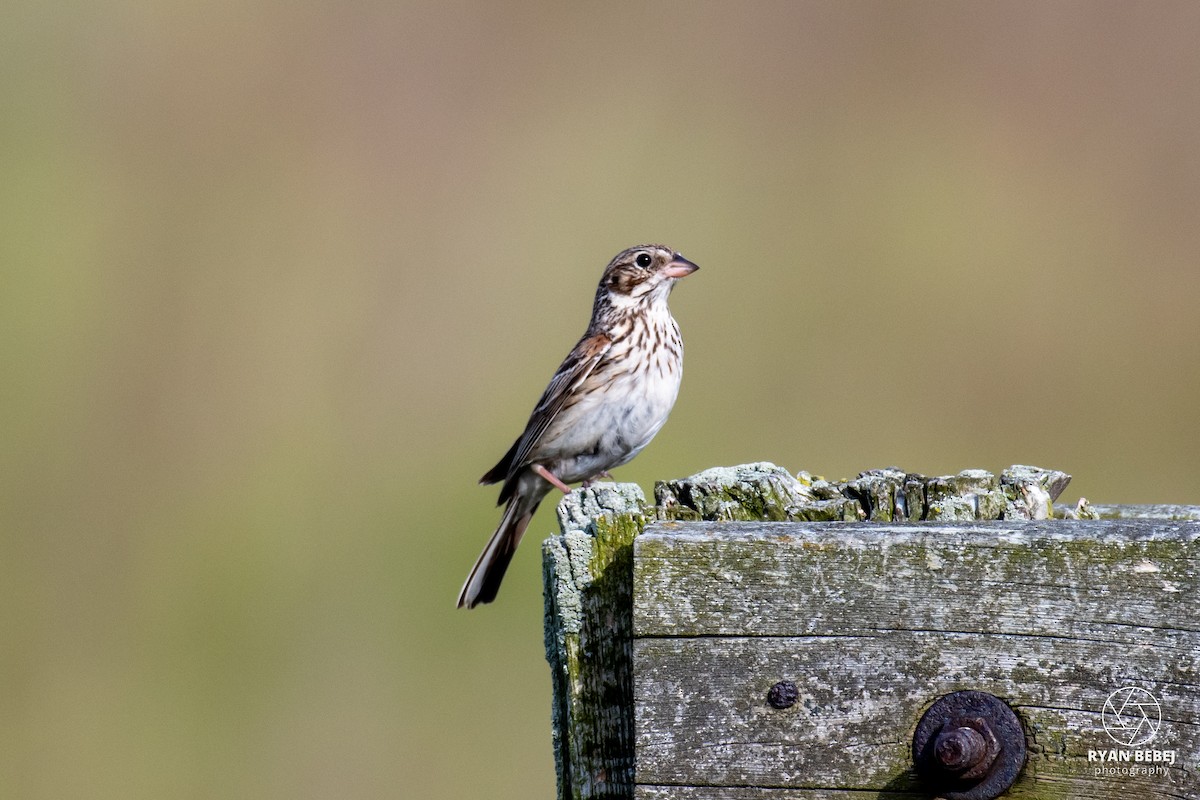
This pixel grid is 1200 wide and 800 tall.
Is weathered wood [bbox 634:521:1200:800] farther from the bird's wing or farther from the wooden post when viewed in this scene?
the bird's wing

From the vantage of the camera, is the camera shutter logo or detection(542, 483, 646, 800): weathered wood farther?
detection(542, 483, 646, 800): weathered wood

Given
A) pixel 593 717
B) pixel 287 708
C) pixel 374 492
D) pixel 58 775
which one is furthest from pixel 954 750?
pixel 374 492

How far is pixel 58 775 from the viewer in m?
6.54

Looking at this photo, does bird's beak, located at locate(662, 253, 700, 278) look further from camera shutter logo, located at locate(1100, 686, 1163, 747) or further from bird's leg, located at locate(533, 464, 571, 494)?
camera shutter logo, located at locate(1100, 686, 1163, 747)

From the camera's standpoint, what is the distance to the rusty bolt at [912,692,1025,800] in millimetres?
1956

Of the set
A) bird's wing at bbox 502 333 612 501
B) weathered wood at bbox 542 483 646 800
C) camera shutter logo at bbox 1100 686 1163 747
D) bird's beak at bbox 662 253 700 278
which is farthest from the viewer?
bird's beak at bbox 662 253 700 278

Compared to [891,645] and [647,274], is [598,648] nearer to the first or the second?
[891,645]

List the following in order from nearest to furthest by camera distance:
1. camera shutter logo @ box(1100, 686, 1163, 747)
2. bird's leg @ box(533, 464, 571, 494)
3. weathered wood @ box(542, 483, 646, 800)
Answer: camera shutter logo @ box(1100, 686, 1163, 747) < weathered wood @ box(542, 483, 646, 800) < bird's leg @ box(533, 464, 571, 494)

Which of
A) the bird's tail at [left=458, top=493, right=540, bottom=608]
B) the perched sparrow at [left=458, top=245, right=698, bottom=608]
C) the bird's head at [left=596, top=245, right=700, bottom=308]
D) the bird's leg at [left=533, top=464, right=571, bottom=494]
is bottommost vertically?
the bird's tail at [left=458, top=493, right=540, bottom=608]

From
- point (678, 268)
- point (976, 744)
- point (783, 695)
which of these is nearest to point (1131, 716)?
point (976, 744)

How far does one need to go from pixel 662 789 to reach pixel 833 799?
0.23 meters

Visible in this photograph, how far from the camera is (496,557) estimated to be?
5.73 metres

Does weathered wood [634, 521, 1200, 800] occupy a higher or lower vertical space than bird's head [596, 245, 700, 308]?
lower

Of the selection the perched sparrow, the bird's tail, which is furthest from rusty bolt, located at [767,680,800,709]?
the perched sparrow
